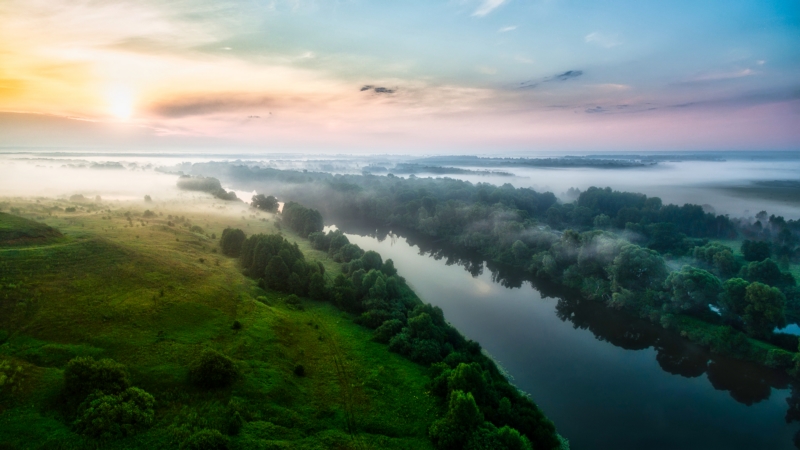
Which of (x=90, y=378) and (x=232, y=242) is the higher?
(x=232, y=242)

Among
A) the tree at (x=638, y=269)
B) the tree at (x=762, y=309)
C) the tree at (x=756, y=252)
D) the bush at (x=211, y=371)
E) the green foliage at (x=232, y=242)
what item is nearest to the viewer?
the bush at (x=211, y=371)

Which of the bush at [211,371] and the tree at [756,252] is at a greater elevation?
the tree at [756,252]

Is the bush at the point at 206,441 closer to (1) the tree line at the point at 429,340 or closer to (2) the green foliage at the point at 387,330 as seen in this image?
(1) the tree line at the point at 429,340

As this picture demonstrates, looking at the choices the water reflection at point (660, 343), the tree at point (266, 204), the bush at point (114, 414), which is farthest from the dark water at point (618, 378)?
the tree at point (266, 204)

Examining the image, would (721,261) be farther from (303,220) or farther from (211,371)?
(303,220)

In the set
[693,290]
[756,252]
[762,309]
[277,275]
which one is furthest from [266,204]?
[756,252]

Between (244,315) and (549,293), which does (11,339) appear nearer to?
(244,315)

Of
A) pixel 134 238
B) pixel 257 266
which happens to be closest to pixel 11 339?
pixel 257 266
